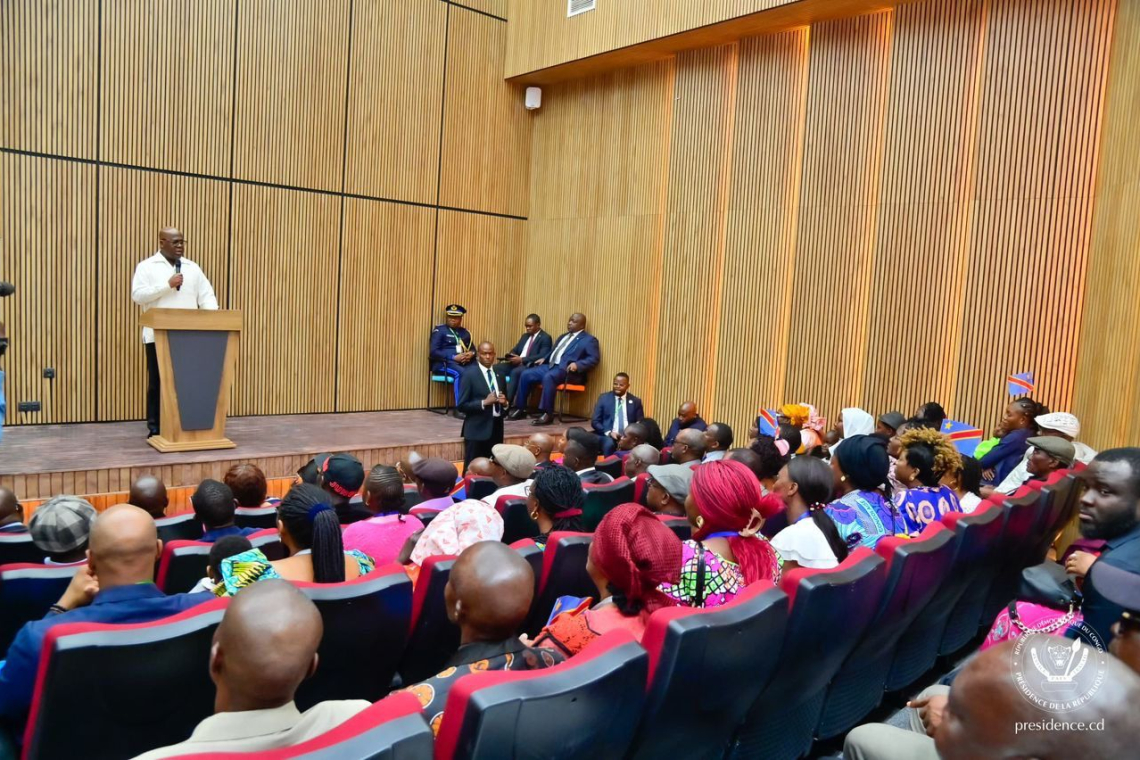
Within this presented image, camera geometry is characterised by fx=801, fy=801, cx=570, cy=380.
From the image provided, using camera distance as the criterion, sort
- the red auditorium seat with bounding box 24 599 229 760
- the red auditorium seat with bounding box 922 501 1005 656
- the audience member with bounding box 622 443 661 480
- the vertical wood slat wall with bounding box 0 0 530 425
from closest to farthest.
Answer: the red auditorium seat with bounding box 24 599 229 760
the red auditorium seat with bounding box 922 501 1005 656
the audience member with bounding box 622 443 661 480
the vertical wood slat wall with bounding box 0 0 530 425

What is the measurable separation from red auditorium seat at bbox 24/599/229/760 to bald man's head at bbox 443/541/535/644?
1.70ft

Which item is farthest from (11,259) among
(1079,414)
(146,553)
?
(1079,414)

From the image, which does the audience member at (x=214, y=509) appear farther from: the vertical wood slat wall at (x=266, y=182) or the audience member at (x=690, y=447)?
the vertical wood slat wall at (x=266, y=182)

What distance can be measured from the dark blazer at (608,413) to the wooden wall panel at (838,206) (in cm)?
150

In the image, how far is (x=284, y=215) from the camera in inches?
321

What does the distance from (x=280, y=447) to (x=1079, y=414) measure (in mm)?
6025

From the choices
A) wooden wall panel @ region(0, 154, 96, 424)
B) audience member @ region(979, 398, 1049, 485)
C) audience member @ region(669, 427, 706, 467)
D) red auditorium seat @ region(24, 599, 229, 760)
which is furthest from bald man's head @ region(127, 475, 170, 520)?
audience member @ region(979, 398, 1049, 485)

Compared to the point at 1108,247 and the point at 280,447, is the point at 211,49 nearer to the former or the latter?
the point at 280,447

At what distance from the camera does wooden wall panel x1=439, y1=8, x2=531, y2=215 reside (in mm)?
9227

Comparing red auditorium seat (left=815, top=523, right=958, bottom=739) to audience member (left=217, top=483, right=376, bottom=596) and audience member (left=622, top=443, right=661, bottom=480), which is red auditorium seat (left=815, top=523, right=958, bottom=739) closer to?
audience member (left=217, top=483, right=376, bottom=596)

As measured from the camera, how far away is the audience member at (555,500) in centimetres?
296

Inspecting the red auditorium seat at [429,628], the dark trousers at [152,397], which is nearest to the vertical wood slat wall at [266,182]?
the dark trousers at [152,397]

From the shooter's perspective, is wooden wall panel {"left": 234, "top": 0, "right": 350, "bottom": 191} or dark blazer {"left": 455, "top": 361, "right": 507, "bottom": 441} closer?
dark blazer {"left": 455, "top": 361, "right": 507, "bottom": 441}

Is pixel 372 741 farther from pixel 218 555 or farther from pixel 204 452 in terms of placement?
pixel 204 452
